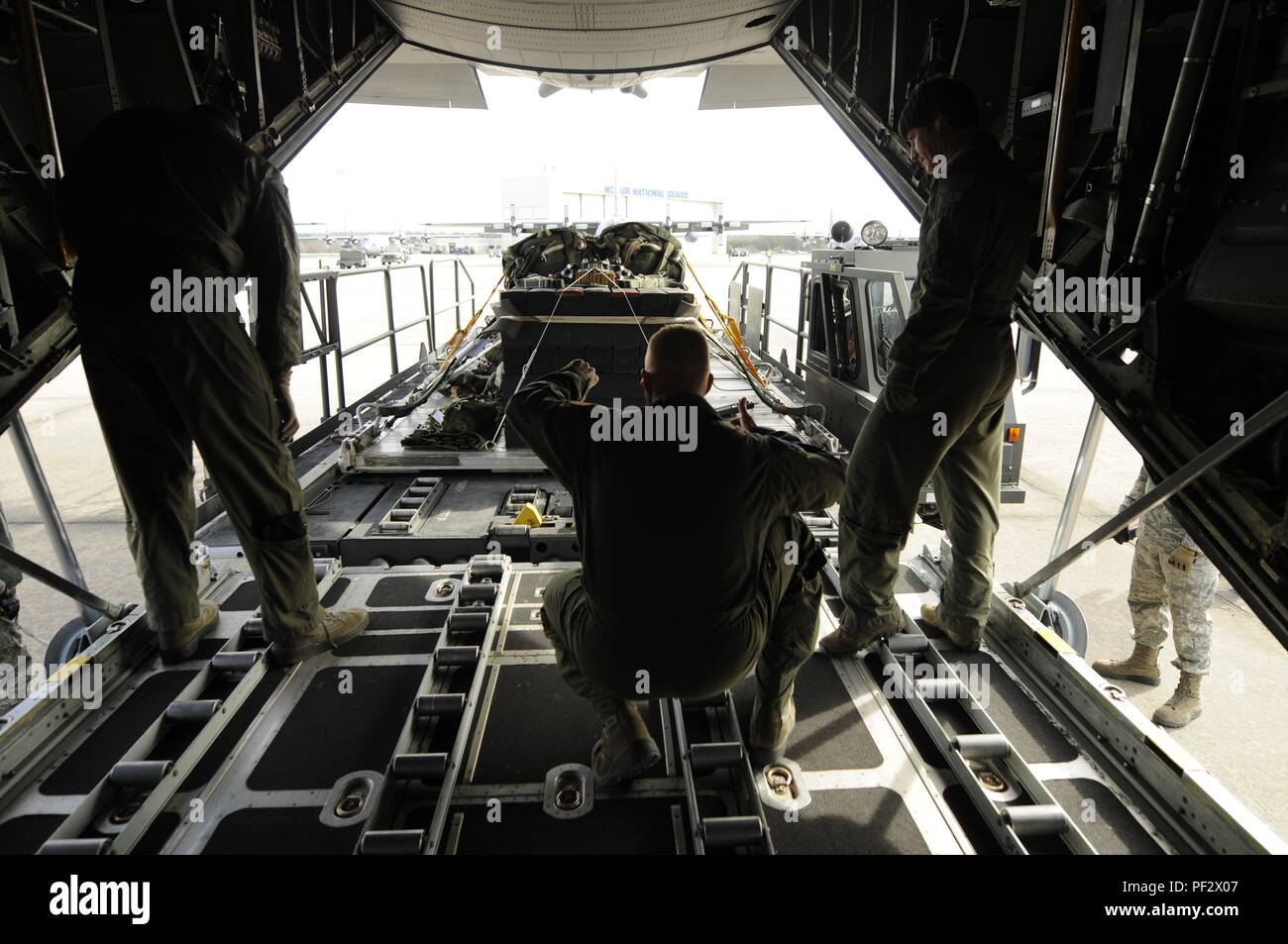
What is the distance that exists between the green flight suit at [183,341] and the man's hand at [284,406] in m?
0.03

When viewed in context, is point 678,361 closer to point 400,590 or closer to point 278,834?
point 278,834

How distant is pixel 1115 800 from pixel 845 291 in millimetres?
4509

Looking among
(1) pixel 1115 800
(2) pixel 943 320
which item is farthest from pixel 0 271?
(1) pixel 1115 800

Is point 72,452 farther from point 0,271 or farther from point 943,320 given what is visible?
point 943,320

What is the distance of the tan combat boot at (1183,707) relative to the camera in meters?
3.39

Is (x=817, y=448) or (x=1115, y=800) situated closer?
(x=817, y=448)

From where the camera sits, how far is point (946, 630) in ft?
9.60

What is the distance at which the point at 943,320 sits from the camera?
246 cm

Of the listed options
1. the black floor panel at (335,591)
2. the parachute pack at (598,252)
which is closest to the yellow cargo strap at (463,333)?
the parachute pack at (598,252)

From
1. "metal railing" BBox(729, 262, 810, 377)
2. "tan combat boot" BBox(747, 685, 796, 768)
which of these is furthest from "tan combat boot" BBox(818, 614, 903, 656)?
"metal railing" BBox(729, 262, 810, 377)

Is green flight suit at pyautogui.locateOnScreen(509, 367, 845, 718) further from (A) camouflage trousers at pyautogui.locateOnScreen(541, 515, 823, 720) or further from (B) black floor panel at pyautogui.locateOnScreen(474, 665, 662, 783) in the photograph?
(B) black floor panel at pyautogui.locateOnScreen(474, 665, 662, 783)

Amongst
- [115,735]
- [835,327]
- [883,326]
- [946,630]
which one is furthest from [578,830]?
[835,327]

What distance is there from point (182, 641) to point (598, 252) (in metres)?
5.44

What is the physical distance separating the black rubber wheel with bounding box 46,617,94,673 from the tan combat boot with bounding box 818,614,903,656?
309 cm
